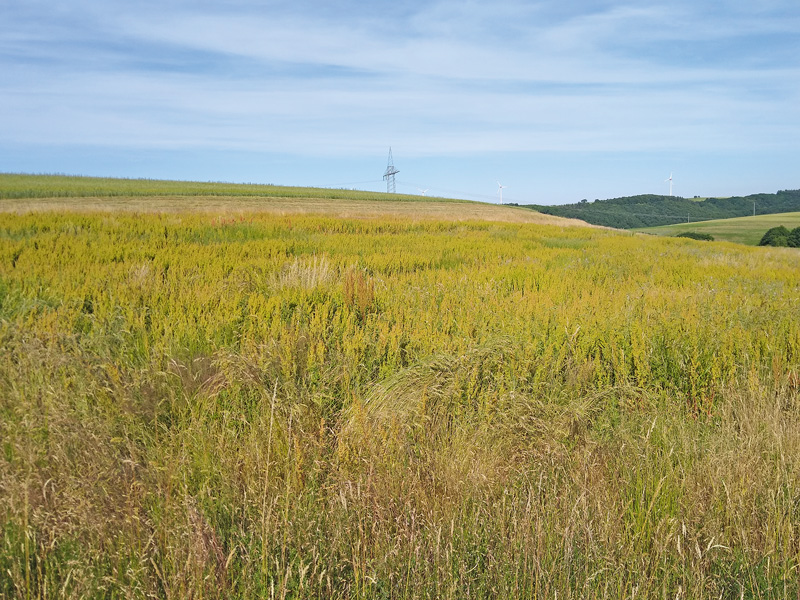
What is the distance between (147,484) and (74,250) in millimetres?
7519

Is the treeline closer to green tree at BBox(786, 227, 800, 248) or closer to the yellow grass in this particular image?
green tree at BBox(786, 227, 800, 248)

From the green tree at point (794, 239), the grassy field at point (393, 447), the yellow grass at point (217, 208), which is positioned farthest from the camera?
the green tree at point (794, 239)

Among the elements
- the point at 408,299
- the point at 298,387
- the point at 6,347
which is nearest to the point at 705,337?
the point at 408,299

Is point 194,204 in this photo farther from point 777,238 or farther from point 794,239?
point 794,239

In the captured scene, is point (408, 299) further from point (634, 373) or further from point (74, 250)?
point (74, 250)

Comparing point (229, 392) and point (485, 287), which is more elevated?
point (485, 287)

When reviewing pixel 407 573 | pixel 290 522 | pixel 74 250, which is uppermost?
pixel 74 250

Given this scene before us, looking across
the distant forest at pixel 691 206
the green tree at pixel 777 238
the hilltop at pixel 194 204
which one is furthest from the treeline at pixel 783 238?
the distant forest at pixel 691 206

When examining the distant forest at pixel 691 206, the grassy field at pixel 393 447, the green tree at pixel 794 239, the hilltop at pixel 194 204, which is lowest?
the grassy field at pixel 393 447

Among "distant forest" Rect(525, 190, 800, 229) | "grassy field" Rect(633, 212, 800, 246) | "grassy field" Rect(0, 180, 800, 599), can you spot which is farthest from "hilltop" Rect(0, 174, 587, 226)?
"distant forest" Rect(525, 190, 800, 229)

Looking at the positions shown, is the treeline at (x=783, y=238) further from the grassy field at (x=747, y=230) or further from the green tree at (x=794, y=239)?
the grassy field at (x=747, y=230)

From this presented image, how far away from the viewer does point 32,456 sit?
7.79ft

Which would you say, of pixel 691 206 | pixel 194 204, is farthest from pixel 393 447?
pixel 691 206

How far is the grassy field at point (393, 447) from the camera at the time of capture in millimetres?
1936
